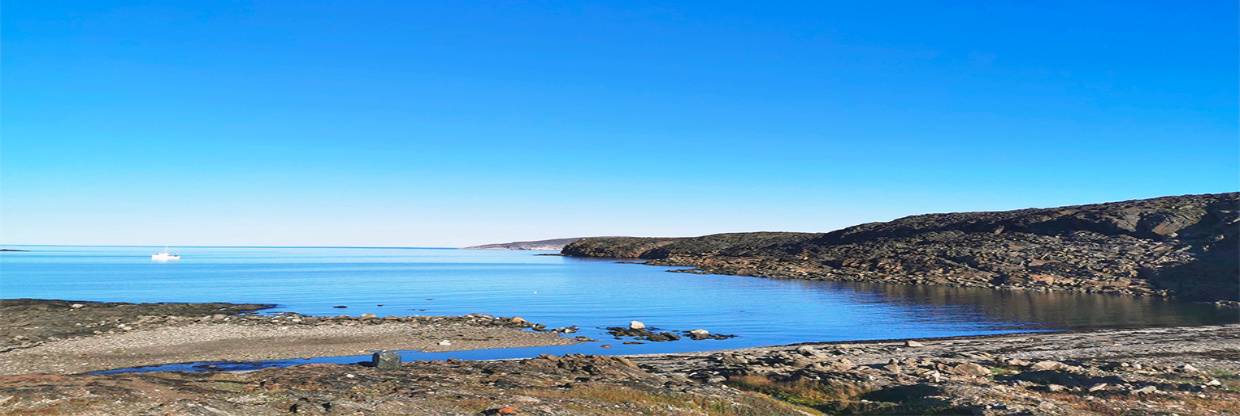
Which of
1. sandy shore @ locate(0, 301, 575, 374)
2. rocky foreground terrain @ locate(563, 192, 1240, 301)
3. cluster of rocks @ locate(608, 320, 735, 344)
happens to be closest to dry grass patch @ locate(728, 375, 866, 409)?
cluster of rocks @ locate(608, 320, 735, 344)

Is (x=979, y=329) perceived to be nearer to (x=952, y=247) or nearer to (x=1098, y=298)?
(x=1098, y=298)

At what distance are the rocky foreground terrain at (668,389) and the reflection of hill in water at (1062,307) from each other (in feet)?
94.2

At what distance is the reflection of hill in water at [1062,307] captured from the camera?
58.7 meters

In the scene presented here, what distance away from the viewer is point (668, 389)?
23.1 meters

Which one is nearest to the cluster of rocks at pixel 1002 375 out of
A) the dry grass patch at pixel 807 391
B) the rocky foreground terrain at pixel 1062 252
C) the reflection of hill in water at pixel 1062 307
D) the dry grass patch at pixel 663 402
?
the dry grass patch at pixel 807 391

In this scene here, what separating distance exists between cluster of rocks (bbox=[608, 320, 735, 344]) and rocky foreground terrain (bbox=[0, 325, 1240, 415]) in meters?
13.6

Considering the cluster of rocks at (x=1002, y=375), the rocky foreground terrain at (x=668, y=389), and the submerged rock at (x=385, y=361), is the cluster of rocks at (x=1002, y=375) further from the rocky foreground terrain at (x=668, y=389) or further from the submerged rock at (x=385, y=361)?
the submerged rock at (x=385, y=361)

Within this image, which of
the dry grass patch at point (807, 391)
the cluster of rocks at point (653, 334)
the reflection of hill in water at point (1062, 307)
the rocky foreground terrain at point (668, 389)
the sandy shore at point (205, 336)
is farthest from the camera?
the reflection of hill in water at point (1062, 307)

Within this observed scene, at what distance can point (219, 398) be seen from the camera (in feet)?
58.9

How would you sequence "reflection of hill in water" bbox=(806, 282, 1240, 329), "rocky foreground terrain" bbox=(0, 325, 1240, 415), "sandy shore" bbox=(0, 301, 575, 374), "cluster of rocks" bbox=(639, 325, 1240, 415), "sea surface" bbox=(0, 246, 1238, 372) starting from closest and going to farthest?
"rocky foreground terrain" bbox=(0, 325, 1240, 415) < "cluster of rocks" bbox=(639, 325, 1240, 415) < "sandy shore" bbox=(0, 301, 575, 374) < "sea surface" bbox=(0, 246, 1238, 372) < "reflection of hill in water" bbox=(806, 282, 1240, 329)

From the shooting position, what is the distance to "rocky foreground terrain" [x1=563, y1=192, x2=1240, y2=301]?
310ft

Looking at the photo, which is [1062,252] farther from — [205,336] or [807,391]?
[205,336]

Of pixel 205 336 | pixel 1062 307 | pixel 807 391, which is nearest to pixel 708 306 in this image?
pixel 1062 307

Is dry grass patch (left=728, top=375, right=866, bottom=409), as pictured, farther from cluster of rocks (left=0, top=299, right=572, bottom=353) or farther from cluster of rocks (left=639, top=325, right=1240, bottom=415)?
cluster of rocks (left=0, top=299, right=572, bottom=353)
